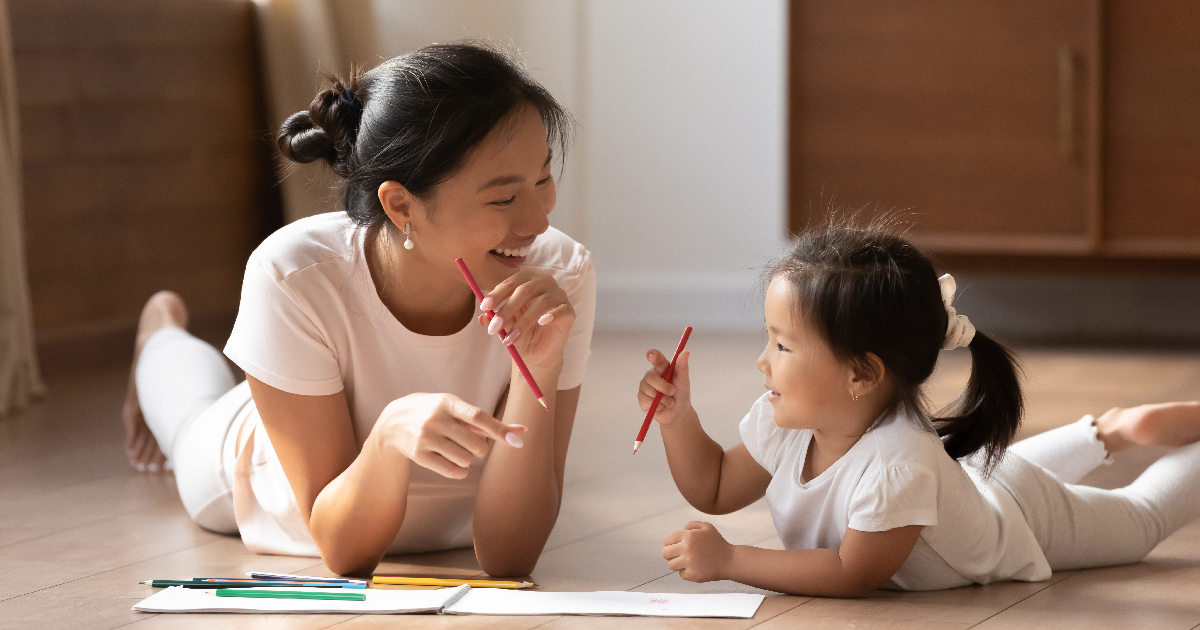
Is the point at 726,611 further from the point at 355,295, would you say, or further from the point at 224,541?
the point at 224,541

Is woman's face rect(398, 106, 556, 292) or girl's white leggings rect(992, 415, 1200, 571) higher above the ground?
woman's face rect(398, 106, 556, 292)

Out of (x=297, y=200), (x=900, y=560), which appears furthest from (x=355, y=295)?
(x=297, y=200)

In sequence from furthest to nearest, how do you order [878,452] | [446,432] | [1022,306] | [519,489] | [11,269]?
[1022,306]
[11,269]
[519,489]
[878,452]
[446,432]

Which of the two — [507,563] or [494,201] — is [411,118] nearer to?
[494,201]

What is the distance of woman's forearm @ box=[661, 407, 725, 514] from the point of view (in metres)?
1.48

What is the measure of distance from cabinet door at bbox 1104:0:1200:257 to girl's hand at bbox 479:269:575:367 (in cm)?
233

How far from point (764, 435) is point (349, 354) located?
48cm

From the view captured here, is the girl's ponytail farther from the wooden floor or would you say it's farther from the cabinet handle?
the cabinet handle

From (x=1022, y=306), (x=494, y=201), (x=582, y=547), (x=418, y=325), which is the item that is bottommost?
(x=1022, y=306)

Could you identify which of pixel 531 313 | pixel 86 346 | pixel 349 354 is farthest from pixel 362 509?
pixel 86 346

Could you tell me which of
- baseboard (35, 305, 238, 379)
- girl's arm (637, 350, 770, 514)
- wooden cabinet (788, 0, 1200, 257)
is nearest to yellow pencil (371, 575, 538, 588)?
girl's arm (637, 350, 770, 514)

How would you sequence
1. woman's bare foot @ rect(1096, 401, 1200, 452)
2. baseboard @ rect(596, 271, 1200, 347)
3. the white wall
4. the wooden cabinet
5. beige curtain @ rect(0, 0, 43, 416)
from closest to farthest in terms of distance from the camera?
woman's bare foot @ rect(1096, 401, 1200, 452)
beige curtain @ rect(0, 0, 43, 416)
the wooden cabinet
baseboard @ rect(596, 271, 1200, 347)
the white wall

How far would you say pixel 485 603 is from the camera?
1.33 metres

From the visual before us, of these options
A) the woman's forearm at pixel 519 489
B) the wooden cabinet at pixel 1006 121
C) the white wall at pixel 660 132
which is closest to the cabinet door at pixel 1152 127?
the wooden cabinet at pixel 1006 121
